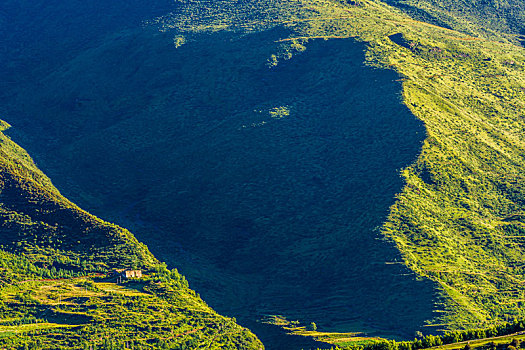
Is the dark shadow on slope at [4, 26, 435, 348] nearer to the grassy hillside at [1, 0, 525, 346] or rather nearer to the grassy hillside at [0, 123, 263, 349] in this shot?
the grassy hillside at [1, 0, 525, 346]

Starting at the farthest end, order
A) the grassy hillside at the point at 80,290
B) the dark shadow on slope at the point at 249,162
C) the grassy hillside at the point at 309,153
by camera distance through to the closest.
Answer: the dark shadow on slope at the point at 249,162, the grassy hillside at the point at 309,153, the grassy hillside at the point at 80,290

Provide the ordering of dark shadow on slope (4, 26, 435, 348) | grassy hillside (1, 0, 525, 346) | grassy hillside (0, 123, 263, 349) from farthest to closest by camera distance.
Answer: dark shadow on slope (4, 26, 435, 348) → grassy hillside (1, 0, 525, 346) → grassy hillside (0, 123, 263, 349)

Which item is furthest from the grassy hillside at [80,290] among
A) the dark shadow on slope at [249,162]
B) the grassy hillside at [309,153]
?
the grassy hillside at [309,153]

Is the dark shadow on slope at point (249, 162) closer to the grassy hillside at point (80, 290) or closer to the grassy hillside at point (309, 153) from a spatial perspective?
the grassy hillside at point (309, 153)

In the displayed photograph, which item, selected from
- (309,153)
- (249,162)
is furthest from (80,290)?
(309,153)

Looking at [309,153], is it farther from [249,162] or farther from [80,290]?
[80,290]

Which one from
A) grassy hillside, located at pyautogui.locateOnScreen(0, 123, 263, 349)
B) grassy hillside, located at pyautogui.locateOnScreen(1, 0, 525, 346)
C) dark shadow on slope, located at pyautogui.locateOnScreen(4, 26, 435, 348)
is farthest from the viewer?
dark shadow on slope, located at pyautogui.locateOnScreen(4, 26, 435, 348)

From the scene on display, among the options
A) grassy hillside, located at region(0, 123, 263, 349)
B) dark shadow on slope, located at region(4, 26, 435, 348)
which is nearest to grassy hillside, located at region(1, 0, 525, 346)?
dark shadow on slope, located at region(4, 26, 435, 348)
